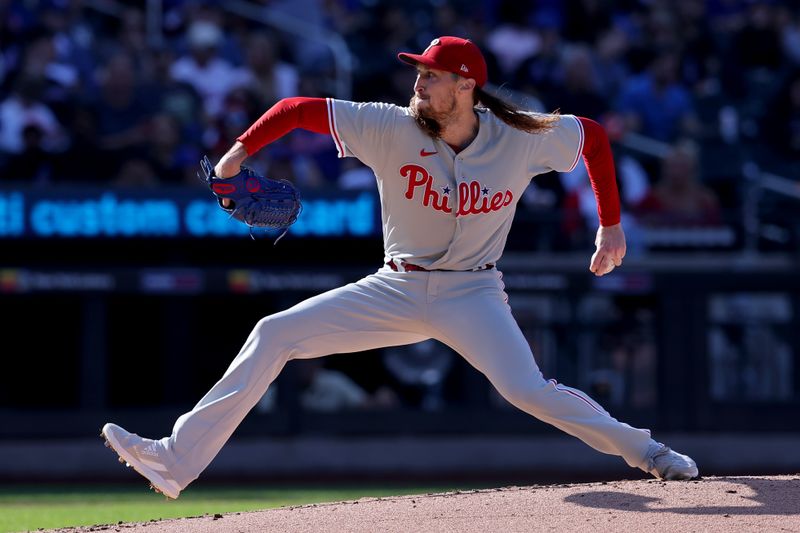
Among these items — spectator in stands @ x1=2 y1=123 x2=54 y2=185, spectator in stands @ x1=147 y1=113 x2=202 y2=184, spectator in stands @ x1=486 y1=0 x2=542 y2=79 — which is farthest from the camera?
spectator in stands @ x1=486 y1=0 x2=542 y2=79

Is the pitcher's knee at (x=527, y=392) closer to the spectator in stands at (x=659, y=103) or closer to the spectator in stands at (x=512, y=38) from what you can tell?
the spectator in stands at (x=659, y=103)

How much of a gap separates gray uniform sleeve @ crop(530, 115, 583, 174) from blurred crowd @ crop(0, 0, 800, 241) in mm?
4559

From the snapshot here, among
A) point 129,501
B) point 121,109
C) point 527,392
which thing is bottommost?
point 129,501

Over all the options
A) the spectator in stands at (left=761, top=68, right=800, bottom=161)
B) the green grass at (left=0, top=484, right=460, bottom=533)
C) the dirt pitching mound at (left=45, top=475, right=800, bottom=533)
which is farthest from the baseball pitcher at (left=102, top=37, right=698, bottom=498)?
the spectator in stands at (left=761, top=68, right=800, bottom=161)

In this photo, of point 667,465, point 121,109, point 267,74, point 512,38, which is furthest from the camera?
point 512,38

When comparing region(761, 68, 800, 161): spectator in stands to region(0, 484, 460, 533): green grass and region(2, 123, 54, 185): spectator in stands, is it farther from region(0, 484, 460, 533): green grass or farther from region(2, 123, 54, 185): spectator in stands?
region(2, 123, 54, 185): spectator in stands

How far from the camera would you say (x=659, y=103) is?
39.3ft

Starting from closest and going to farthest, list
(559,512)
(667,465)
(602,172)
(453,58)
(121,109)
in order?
(559,512)
(453,58)
(667,465)
(602,172)
(121,109)

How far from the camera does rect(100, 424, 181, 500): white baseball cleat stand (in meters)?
4.93

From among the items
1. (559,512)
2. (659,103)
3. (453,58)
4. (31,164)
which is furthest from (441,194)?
(659,103)

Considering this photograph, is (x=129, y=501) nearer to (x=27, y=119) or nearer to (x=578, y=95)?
(x=27, y=119)

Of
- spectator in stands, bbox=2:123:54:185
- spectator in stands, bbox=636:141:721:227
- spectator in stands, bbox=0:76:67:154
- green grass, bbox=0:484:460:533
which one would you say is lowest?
green grass, bbox=0:484:460:533

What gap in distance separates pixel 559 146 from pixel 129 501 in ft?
15.0

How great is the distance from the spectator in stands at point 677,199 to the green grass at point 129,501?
282cm
